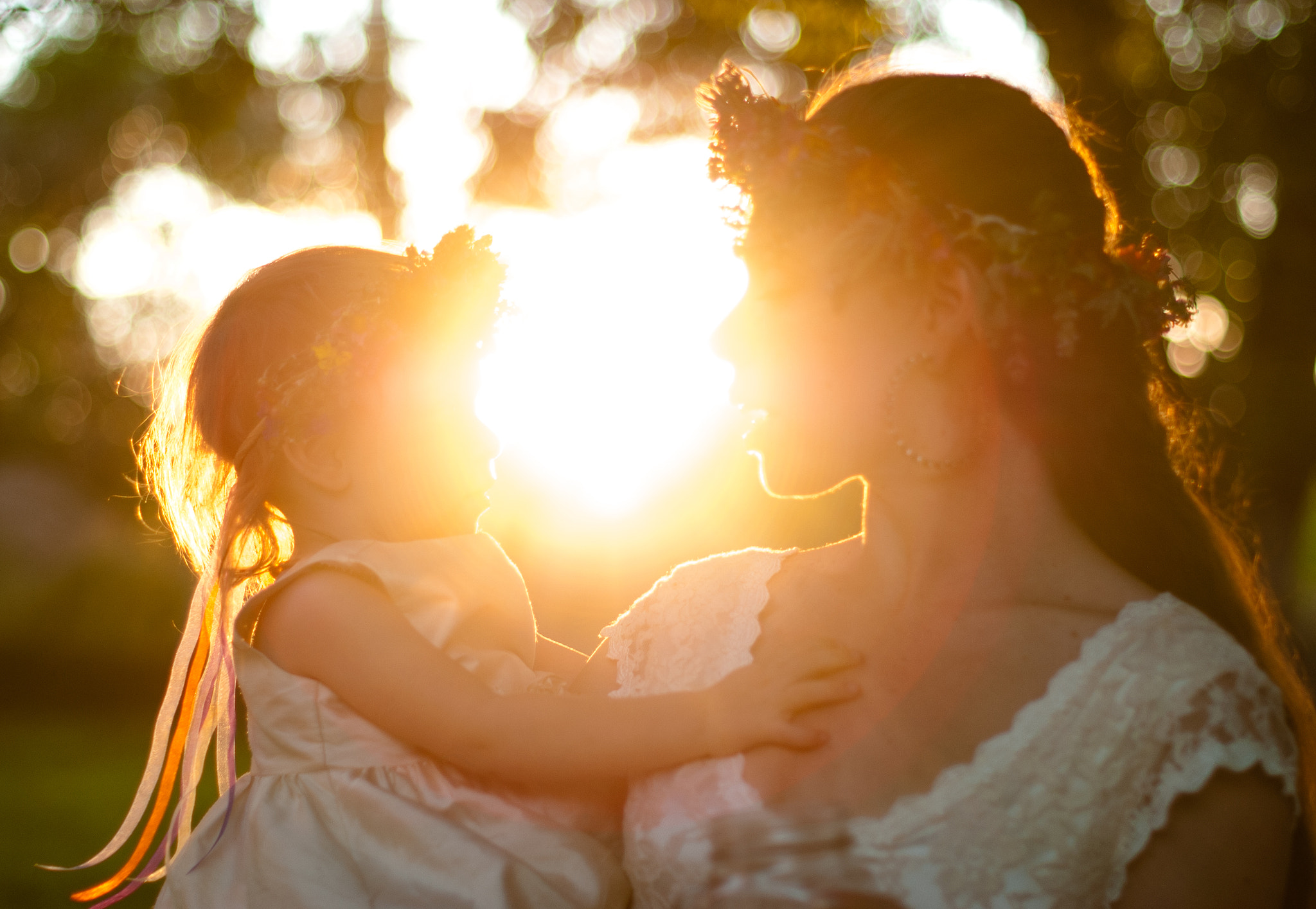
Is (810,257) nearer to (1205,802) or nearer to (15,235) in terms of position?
(1205,802)

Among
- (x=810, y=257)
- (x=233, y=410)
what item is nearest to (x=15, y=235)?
(x=233, y=410)

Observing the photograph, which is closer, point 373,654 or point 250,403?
point 373,654

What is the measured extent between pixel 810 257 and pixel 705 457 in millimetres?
3934

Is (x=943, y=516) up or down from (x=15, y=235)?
down

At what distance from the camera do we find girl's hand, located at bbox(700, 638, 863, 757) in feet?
6.39

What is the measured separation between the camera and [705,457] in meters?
6.03

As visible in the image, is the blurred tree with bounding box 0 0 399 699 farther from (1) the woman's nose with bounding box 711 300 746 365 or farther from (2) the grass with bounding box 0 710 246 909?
(1) the woman's nose with bounding box 711 300 746 365

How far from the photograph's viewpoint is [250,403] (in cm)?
292

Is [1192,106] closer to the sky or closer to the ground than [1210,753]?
closer to the sky

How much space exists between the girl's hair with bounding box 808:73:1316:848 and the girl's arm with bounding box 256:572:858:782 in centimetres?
64

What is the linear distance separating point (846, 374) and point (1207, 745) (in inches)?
37.5

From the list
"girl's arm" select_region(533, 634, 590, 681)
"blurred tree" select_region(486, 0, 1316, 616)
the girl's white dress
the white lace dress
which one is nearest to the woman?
the white lace dress

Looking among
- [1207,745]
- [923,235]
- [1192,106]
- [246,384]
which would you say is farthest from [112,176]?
[1207,745]

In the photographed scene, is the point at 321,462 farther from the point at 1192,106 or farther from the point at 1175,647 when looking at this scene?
the point at 1192,106
